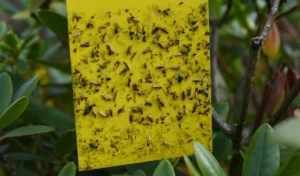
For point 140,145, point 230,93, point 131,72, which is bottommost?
point 230,93

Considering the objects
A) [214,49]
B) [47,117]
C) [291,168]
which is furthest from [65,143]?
[214,49]

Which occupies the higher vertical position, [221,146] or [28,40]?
[28,40]

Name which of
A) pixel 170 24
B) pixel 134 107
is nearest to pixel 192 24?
pixel 170 24

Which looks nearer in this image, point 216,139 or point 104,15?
point 104,15

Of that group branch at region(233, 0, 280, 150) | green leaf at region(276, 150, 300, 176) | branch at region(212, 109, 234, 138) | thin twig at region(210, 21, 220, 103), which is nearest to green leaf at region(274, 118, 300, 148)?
green leaf at region(276, 150, 300, 176)

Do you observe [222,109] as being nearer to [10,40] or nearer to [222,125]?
[222,125]

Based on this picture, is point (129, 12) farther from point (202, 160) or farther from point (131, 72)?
point (202, 160)

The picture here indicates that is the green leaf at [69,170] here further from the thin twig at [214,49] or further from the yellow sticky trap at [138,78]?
the thin twig at [214,49]
